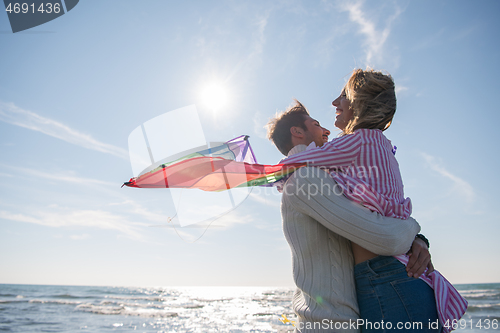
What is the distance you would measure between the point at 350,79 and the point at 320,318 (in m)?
1.41

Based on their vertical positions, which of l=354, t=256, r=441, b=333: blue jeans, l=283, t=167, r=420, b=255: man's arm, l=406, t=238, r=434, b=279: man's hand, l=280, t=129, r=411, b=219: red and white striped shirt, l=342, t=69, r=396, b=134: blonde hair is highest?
l=342, t=69, r=396, b=134: blonde hair

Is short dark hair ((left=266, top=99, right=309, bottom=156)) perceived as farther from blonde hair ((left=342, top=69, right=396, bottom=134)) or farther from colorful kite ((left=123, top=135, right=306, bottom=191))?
colorful kite ((left=123, top=135, right=306, bottom=191))

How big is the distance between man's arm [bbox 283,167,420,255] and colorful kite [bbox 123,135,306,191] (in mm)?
186

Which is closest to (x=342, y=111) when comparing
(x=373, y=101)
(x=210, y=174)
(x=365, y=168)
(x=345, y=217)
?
(x=373, y=101)

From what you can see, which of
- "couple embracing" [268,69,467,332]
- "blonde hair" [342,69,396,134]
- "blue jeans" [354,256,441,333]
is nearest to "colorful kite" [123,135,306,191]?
"couple embracing" [268,69,467,332]

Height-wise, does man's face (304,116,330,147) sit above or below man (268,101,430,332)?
above

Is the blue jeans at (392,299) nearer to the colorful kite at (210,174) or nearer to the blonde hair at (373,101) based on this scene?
the colorful kite at (210,174)

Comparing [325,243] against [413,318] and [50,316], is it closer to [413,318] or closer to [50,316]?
[413,318]

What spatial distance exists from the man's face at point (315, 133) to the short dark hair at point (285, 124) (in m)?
0.04

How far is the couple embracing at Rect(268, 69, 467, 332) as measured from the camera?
52.9 inches

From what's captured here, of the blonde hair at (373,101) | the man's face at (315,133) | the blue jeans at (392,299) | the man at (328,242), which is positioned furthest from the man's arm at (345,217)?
the man's face at (315,133)

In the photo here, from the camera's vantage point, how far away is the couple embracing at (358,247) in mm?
1343

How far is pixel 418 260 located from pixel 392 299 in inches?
9.8

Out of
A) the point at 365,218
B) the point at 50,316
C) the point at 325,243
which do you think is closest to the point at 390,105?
the point at 365,218
